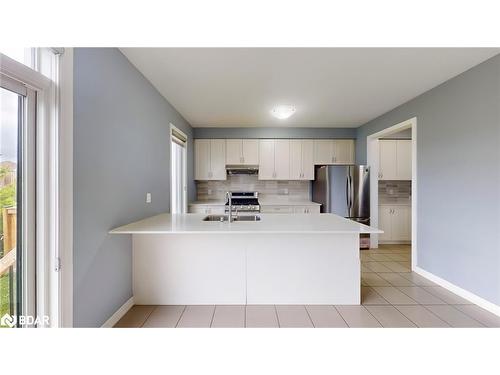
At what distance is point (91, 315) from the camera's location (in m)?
1.74

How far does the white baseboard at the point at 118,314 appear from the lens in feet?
6.50

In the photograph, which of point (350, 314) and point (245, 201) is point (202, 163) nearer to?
point (245, 201)

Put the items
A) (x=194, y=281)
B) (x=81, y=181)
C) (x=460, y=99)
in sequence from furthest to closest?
(x=460, y=99) → (x=194, y=281) → (x=81, y=181)

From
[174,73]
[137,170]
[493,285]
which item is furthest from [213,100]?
[493,285]

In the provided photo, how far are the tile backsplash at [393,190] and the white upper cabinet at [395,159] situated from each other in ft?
0.97

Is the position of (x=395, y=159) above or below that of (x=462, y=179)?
above

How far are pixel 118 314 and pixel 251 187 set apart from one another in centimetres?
364

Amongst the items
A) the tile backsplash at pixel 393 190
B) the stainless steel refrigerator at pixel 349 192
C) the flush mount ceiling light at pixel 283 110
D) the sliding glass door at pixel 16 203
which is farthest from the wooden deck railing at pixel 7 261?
the tile backsplash at pixel 393 190

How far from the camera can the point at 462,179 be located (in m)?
2.62

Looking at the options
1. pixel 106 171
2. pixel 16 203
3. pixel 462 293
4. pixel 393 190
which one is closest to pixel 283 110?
pixel 106 171

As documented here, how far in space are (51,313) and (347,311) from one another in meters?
2.30

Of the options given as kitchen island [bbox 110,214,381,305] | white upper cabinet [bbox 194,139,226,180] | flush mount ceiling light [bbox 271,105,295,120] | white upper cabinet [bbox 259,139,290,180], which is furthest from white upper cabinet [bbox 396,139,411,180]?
white upper cabinet [bbox 194,139,226,180]

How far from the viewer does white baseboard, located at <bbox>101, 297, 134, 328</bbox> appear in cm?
198
